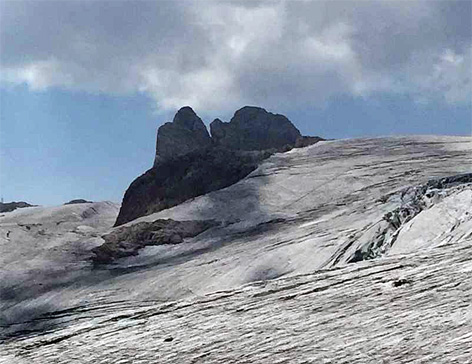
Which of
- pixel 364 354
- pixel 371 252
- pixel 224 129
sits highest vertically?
pixel 224 129

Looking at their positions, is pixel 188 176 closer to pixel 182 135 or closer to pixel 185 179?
pixel 185 179

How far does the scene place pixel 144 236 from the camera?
59.2ft

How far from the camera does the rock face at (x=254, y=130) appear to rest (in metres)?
A: 41.2

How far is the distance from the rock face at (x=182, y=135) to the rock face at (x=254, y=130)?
1.22 meters

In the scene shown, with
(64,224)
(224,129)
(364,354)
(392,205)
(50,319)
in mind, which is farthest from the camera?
(224,129)

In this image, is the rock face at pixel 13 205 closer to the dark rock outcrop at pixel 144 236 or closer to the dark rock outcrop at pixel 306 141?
the dark rock outcrop at pixel 306 141

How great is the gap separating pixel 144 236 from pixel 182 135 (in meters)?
22.0

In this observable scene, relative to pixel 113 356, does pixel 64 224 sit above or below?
above

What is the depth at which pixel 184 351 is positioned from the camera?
921cm

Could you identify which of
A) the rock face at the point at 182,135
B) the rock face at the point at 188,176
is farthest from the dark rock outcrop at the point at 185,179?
the rock face at the point at 182,135

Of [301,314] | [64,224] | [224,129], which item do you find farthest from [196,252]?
[224,129]

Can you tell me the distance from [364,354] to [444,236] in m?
4.34

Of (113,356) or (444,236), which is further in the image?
(444,236)

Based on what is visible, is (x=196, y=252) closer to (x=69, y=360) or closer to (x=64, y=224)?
(x=69, y=360)
